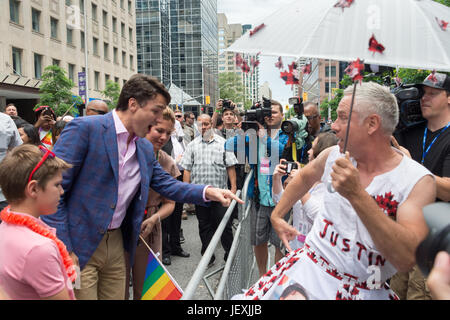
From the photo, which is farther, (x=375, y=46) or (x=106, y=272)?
(x=106, y=272)

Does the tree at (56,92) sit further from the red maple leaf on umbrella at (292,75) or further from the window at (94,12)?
the red maple leaf on umbrella at (292,75)

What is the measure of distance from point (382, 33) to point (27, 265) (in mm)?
2409

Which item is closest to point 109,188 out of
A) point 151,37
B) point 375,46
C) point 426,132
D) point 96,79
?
point 375,46

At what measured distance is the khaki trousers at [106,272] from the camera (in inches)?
101

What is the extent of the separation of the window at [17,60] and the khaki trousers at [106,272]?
2606 centimetres

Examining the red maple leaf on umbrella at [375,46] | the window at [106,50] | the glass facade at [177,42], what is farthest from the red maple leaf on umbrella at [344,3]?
the glass facade at [177,42]

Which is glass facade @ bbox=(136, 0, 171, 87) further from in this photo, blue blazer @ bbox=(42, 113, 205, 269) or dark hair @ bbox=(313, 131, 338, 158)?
blue blazer @ bbox=(42, 113, 205, 269)

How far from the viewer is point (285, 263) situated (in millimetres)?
1934

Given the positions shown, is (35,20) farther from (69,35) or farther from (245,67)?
(245,67)

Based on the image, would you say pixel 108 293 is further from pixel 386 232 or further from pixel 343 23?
pixel 343 23

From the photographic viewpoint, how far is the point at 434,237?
86cm

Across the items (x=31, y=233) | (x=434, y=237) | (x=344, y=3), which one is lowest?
(x=31, y=233)

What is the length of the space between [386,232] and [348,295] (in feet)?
1.29
